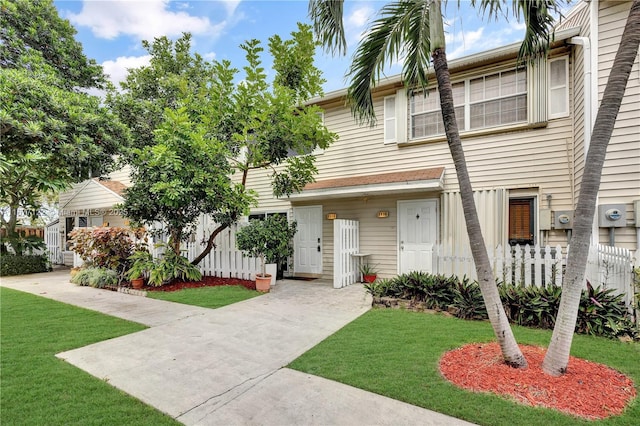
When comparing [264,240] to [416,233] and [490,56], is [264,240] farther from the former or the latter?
[490,56]

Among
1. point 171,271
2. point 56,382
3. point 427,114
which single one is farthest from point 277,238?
point 56,382

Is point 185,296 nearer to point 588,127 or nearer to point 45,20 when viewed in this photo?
point 588,127

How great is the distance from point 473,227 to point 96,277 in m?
9.58

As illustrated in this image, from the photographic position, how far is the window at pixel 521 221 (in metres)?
6.90

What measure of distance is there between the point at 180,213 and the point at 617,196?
9.13 metres

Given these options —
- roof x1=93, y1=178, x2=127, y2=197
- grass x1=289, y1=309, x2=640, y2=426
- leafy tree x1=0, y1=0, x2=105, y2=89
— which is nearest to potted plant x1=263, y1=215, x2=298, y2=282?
grass x1=289, y1=309, x2=640, y2=426

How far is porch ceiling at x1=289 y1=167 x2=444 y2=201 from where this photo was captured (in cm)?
717

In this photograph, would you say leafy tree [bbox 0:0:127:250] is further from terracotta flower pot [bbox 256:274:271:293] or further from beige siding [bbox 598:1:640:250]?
beige siding [bbox 598:1:640:250]

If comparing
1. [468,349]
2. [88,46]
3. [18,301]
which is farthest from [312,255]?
[88,46]

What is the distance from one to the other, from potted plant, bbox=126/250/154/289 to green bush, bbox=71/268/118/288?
1.68 ft

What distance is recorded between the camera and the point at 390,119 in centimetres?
872

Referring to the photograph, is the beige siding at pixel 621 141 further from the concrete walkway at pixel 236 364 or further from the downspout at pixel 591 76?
the concrete walkway at pixel 236 364

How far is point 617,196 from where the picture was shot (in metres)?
5.49

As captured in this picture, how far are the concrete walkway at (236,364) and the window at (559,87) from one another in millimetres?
5711
